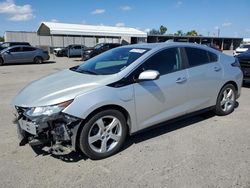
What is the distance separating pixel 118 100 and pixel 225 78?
2.79 m

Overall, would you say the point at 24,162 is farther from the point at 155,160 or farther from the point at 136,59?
the point at 136,59

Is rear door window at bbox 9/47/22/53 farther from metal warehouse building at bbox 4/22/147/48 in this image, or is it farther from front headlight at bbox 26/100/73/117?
front headlight at bbox 26/100/73/117

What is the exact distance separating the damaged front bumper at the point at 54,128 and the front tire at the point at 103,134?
5.7 inches

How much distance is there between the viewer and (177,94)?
454cm

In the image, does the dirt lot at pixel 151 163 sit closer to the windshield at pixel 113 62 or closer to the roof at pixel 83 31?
the windshield at pixel 113 62

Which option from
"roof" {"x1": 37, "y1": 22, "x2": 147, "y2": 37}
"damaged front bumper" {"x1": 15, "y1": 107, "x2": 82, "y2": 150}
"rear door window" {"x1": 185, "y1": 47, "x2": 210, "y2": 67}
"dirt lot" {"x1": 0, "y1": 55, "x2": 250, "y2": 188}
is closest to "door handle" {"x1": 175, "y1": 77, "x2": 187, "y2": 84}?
"rear door window" {"x1": 185, "y1": 47, "x2": 210, "y2": 67}

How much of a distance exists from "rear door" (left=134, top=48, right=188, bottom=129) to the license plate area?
4.85ft

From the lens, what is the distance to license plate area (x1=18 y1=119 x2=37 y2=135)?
345cm

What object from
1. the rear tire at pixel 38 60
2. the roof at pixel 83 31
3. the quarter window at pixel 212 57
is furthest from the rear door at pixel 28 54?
the quarter window at pixel 212 57

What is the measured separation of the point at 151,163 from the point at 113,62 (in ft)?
5.99

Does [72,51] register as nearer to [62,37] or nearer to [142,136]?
[62,37]

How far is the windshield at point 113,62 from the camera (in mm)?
4238

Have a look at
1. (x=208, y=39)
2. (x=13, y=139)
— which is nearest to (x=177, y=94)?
(x=13, y=139)

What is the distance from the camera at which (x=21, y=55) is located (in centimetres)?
2081
